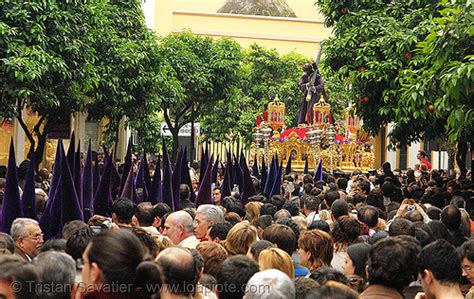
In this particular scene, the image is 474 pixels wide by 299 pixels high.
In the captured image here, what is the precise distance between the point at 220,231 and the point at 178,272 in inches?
134

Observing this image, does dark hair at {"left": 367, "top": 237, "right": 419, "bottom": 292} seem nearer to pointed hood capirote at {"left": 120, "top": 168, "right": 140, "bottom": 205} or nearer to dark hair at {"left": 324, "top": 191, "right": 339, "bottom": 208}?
dark hair at {"left": 324, "top": 191, "right": 339, "bottom": 208}

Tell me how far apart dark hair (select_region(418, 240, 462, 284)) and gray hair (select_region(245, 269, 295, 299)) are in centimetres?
121

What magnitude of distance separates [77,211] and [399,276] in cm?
498

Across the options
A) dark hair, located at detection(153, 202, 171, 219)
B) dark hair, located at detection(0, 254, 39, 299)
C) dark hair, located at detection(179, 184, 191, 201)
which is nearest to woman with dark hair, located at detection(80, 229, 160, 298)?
dark hair, located at detection(0, 254, 39, 299)

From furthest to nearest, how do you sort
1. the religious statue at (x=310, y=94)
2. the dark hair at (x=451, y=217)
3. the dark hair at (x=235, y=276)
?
1. the religious statue at (x=310, y=94)
2. the dark hair at (x=451, y=217)
3. the dark hair at (x=235, y=276)

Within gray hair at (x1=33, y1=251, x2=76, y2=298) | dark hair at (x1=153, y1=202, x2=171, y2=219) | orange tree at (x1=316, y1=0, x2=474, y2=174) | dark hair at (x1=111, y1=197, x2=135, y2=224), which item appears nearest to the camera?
gray hair at (x1=33, y1=251, x2=76, y2=298)

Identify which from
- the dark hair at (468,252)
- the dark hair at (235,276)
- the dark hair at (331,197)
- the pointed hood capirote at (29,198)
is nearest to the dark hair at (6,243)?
the dark hair at (235,276)

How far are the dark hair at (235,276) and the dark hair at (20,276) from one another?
4.89 ft

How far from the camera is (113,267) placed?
4992 mm

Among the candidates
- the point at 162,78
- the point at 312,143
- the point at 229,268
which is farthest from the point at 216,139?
the point at 229,268

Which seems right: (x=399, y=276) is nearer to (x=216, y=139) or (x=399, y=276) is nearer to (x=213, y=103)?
(x=213, y=103)

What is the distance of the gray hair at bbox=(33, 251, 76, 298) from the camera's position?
541 cm

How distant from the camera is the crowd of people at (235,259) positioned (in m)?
5.07

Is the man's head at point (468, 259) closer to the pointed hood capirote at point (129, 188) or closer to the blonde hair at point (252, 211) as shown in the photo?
the blonde hair at point (252, 211)
